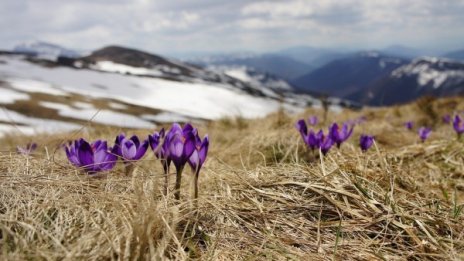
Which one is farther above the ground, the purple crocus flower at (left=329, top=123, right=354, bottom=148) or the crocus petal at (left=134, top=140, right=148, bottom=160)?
the purple crocus flower at (left=329, top=123, right=354, bottom=148)

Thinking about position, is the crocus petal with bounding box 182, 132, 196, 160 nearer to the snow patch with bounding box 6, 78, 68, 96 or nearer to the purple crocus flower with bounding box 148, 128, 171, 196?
the purple crocus flower with bounding box 148, 128, 171, 196

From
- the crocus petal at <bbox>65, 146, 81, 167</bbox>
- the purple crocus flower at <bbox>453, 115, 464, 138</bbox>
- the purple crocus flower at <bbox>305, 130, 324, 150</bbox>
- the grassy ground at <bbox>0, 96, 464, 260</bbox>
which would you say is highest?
the purple crocus flower at <bbox>453, 115, 464, 138</bbox>

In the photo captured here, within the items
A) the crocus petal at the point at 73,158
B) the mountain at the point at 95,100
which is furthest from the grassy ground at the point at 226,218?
the mountain at the point at 95,100

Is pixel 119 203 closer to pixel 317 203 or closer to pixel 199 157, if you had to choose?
pixel 199 157

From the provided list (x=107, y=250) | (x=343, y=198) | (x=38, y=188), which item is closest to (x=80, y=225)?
(x=107, y=250)

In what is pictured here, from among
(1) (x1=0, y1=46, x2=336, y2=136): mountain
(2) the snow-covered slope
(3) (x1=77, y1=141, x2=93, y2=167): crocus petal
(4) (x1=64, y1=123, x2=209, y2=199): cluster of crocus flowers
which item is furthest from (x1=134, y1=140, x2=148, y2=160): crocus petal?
(2) the snow-covered slope

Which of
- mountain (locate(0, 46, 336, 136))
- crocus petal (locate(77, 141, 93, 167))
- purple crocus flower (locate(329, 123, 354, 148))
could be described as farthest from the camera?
mountain (locate(0, 46, 336, 136))

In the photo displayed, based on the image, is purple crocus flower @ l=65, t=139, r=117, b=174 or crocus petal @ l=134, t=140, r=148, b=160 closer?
purple crocus flower @ l=65, t=139, r=117, b=174

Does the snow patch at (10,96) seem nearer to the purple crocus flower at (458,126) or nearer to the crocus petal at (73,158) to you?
the purple crocus flower at (458,126)

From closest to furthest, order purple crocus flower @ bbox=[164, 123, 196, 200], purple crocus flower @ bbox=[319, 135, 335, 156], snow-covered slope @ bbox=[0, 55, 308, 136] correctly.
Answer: purple crocus flower @ bbox=[164, 123, 196, 200], purple crocus flower @ bbox=[319, 135, 335, 156], snow-covered slope @ bbox=[0, 55, 308, 136]
